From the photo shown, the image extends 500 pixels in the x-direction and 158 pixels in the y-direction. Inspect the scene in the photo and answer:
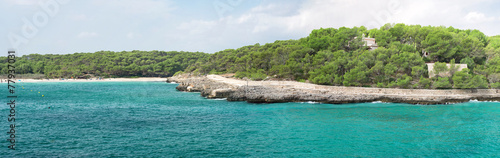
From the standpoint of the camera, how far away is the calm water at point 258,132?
62.4 feet

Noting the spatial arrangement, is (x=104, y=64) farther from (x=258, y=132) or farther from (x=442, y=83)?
(x=442, y=83)

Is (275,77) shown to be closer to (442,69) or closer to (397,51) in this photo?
(397,51)

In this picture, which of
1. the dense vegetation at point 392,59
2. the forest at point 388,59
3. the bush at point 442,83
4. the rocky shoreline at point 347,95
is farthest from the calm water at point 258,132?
the forest at point 388,59

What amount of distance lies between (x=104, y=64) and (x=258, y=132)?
114 m

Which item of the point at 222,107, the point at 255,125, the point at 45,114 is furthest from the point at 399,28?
the point at 45,114

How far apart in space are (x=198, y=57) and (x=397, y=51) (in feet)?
344

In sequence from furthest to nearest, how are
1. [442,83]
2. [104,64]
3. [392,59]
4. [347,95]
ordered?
[104,64] → [392,59] → [442,83] → [347,95]

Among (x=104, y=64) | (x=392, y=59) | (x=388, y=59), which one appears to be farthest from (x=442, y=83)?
(x=104, y=64)

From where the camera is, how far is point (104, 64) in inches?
4781

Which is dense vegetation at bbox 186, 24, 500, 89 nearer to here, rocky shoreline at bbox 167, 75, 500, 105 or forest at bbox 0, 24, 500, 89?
forest at bbox 0, 24, 500, 89

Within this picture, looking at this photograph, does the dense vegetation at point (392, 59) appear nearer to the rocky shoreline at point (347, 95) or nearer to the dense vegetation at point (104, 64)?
the rocky shoreline at point (347, 95)

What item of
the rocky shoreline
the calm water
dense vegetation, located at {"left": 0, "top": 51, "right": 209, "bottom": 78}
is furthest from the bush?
dense vegetation, located at {"left": 0, "top": 51, "right": 209, "bottom": 78}

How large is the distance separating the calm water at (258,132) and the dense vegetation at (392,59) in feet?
39.4

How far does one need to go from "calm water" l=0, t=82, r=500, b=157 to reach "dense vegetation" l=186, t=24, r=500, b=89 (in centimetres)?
1200
